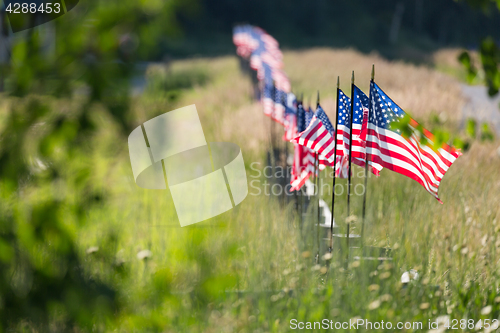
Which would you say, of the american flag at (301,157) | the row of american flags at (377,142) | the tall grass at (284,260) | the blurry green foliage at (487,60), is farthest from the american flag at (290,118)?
the blurry green foliage at (487,60)

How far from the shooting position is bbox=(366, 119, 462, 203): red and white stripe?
Result: 3.96 metres

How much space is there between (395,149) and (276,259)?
1.34 metres

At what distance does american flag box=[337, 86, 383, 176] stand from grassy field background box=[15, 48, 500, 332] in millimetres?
724

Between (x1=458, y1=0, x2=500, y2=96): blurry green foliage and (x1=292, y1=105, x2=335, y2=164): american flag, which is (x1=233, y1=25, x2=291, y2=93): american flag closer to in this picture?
(x1=292, y1=105, x2=335, y2=164): american flag

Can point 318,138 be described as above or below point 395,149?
Answer: below

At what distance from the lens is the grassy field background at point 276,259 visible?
2.01 metres

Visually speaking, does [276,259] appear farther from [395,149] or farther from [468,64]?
[468,64]

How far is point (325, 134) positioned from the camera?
4602mm

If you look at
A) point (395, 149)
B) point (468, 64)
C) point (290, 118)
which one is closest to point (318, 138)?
point (395, 149)

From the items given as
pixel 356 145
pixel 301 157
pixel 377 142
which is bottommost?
pixel 301 157

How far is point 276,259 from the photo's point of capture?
4.20 meters

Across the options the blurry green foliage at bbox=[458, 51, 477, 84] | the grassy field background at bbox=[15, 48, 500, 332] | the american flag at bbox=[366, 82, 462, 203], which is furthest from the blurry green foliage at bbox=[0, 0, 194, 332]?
the american flag at bbox=[366, 82, 462, 203]

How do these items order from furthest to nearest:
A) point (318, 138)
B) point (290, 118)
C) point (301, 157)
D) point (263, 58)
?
1. point (263, 58)
2. point (290, 118)
3. point (301, 157)
4. point (318, 138)

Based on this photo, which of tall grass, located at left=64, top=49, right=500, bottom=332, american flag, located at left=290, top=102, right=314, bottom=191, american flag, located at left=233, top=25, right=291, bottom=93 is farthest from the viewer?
american flag, located at left=233, top=25, right=291, bottom=93
